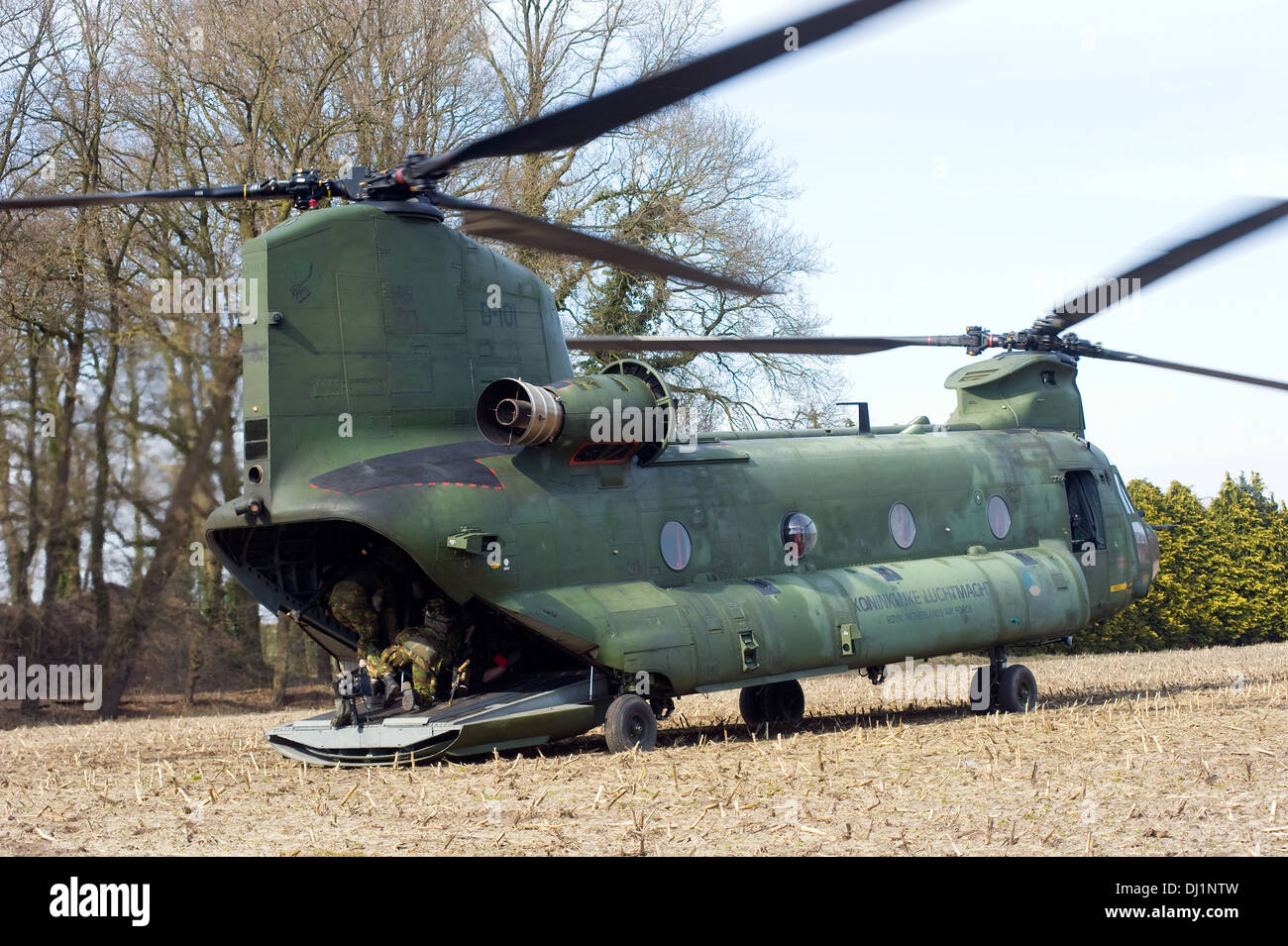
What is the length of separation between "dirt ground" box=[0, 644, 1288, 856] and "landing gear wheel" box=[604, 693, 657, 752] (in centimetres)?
26

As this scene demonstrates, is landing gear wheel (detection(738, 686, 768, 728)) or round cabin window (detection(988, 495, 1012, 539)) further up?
round cabin window (detection(988, 495, 1012, 539))

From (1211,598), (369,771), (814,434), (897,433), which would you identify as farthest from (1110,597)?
(1211,598)

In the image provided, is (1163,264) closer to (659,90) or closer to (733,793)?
(659,90)

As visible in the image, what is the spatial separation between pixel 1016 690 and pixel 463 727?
836cm

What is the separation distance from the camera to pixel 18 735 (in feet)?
62.0

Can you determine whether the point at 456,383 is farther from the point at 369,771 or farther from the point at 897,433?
the point at 897,433

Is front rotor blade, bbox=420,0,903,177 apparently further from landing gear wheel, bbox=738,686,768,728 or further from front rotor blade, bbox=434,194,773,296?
landing gear wheel, bbox=738,686,768,728

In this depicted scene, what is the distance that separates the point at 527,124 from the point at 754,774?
18.8ft

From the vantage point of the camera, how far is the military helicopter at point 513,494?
42.4 ft

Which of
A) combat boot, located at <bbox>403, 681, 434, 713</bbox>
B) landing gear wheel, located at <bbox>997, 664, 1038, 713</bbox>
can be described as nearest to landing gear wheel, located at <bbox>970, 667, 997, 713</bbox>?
landing gear wheel, located at <bbox>997, 664, 1038, 713</bbox>

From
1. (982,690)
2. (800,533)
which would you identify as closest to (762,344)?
(800,533)

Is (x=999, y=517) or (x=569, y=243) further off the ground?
(x=569, y=243)

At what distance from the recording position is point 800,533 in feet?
52.7

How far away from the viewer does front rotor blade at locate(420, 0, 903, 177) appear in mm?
9273
